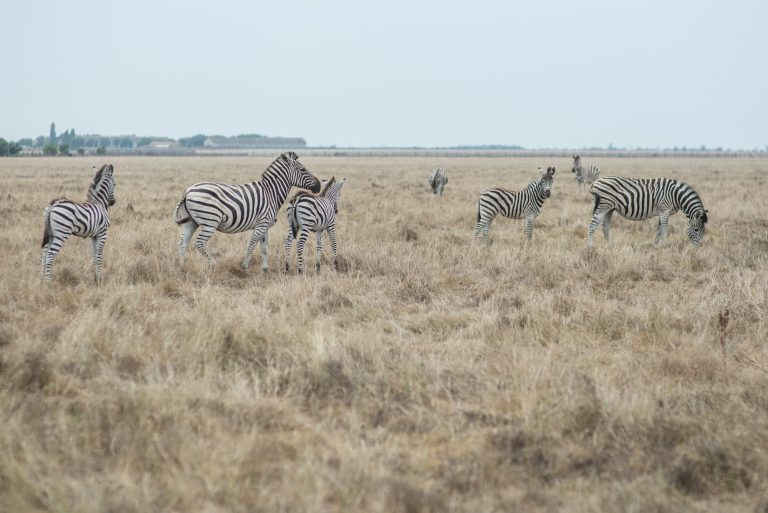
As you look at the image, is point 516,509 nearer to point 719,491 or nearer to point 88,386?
point 719,491

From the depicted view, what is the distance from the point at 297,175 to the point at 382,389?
7.20m

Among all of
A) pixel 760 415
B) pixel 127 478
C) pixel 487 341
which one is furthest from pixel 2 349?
pixel 760 415

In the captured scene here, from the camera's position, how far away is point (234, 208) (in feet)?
36.6

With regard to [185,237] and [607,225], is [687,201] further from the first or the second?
[185,237]

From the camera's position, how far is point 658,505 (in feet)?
13.5

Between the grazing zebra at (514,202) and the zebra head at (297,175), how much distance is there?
3956mm

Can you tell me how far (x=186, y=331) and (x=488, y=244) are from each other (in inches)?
329

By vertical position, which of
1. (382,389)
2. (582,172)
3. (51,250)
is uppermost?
(582,172)

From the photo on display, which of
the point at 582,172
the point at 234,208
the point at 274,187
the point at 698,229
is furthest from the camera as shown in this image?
the point at 582,172

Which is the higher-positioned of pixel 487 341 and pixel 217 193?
pixel 217 193

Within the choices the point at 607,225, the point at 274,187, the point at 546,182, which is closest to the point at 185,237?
the point at 274,187

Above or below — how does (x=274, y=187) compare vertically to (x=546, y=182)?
below

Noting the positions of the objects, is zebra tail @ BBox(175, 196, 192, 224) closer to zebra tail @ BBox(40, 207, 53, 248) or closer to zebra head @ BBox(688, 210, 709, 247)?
zebra tail @ BBox(40, 207, 53, 248)

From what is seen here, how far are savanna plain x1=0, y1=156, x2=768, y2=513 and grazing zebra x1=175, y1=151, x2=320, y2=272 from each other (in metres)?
0.55
